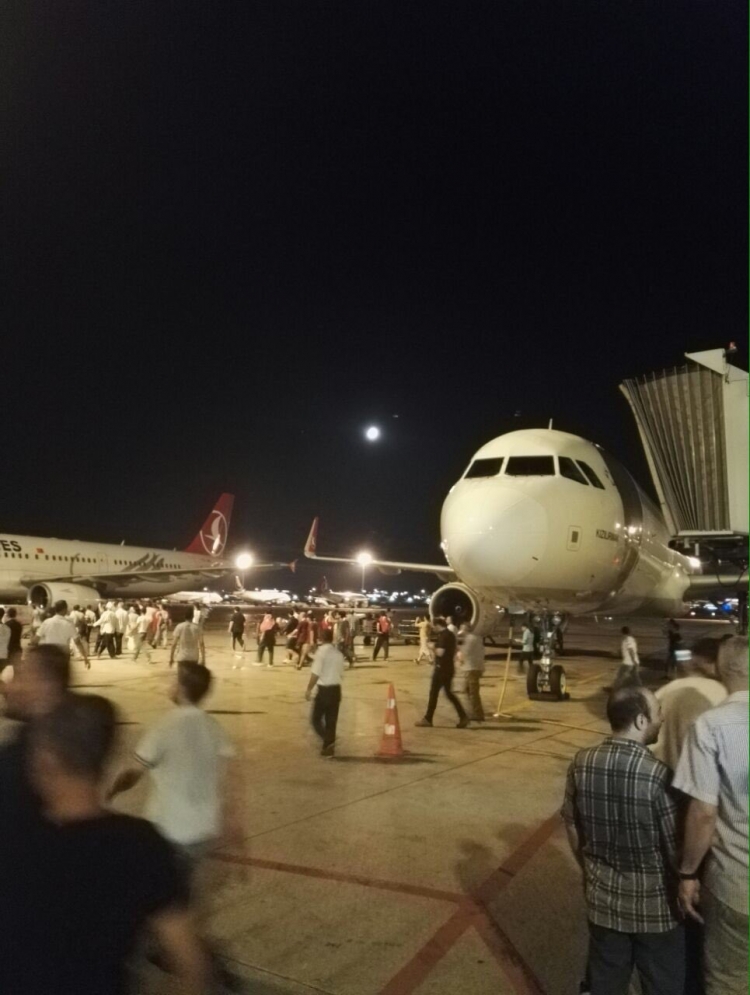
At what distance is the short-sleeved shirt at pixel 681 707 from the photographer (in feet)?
14.2

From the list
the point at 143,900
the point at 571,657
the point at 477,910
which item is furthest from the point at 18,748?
the point at 571,657

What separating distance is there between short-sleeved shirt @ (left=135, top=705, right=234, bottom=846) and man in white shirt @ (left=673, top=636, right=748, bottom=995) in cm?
224

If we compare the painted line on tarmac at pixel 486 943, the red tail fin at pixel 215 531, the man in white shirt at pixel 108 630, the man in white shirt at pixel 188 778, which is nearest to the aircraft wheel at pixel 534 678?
the painted line on tarmac at pixel 486 943

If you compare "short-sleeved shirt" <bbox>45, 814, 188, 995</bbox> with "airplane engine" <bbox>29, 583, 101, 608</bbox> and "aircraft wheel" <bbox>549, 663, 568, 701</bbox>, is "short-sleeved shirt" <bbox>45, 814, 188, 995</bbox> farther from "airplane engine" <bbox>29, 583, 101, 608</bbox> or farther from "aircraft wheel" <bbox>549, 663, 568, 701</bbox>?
"airplane engine" <bbox>29, 583, 101, 608</bbox>

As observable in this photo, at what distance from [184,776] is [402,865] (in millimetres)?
2224

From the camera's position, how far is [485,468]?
10883 millimetres

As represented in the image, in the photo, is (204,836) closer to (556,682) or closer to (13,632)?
(13,632)

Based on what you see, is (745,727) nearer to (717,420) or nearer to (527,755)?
(527,755)

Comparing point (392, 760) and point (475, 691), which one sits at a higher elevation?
point (475, 691)

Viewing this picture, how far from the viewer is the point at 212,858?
5473 mm

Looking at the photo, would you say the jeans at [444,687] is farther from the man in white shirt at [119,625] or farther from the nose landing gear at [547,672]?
the man in white shirt at [119,625]

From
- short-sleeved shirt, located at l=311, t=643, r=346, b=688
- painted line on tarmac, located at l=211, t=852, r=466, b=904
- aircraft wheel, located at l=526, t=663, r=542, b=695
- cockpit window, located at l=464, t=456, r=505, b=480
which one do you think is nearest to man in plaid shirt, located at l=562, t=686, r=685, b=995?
painted line on tarmac, located at l=211, t=852, r=466, b=904

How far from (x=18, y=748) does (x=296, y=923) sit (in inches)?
95.9

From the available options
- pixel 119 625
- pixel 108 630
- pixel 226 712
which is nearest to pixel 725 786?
pixel 226 712
